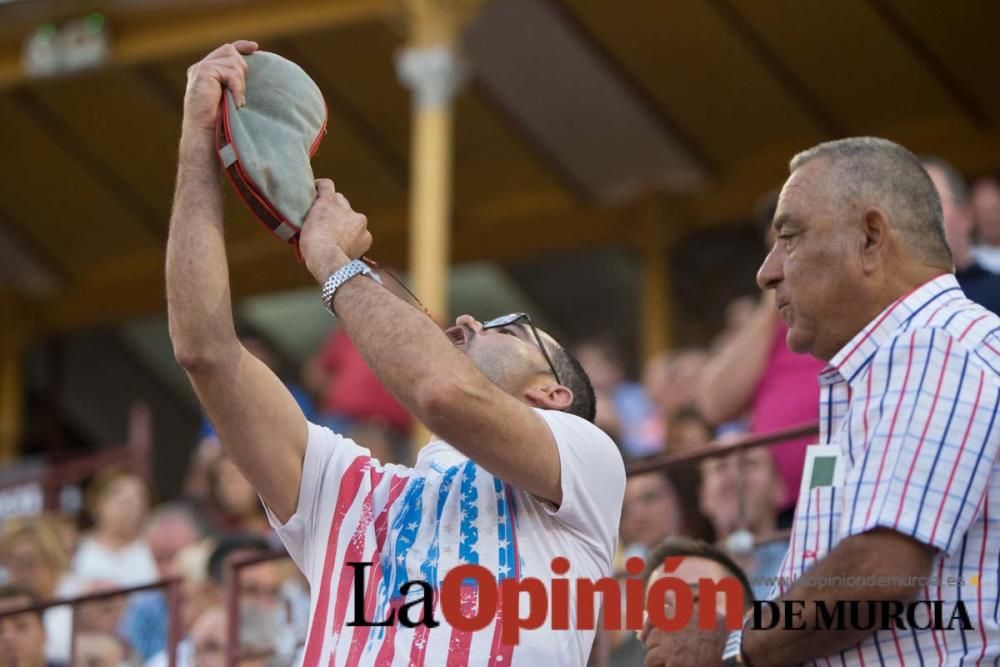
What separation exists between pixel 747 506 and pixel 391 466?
240 cm

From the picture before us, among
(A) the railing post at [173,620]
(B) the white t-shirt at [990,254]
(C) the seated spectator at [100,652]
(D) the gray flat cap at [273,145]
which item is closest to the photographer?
(D) the gray flat cap at [273,145]

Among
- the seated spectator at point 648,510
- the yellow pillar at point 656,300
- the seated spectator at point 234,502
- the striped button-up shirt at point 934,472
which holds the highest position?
the yellow pillar at point 656,300

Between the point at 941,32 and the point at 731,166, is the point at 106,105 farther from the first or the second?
the point at 941,32

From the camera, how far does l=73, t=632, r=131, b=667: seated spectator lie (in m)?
6.33

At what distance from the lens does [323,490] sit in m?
3.33

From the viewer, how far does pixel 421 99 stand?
10.3 m

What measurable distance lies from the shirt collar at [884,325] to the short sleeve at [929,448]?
85 mm

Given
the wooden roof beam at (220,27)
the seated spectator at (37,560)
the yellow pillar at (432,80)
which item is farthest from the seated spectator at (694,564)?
the wooden roof beam at (220,27)

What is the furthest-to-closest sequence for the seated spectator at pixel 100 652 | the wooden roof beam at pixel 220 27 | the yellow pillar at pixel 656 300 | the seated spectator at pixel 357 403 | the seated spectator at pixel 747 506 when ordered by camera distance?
the yellow pillar at pixel 656 300, the wooden roof beam at pixel 220 27, the seated spectator at pixel 357 403, the seated spectator at pixel 100 652, the seated spectator at pixel 747 506

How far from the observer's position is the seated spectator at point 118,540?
8.29 meters

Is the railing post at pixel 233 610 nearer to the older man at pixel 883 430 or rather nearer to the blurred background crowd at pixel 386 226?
the blurred background crowd at pixel 386 226

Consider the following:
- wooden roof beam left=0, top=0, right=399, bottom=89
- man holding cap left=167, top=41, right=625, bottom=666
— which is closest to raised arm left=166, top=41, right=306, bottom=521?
man holding cap left=167, top=41, right=625, bottom=666

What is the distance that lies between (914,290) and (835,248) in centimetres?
15

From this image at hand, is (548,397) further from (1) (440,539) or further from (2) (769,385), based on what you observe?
(2) (769,385)
